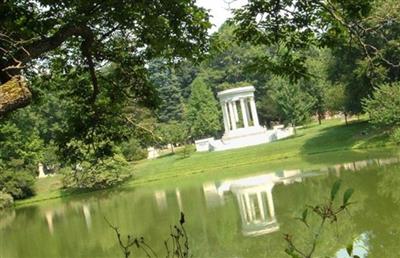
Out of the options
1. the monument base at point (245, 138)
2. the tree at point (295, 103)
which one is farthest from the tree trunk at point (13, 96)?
the tree at point (295, 103)

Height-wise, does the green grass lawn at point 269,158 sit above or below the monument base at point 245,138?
below

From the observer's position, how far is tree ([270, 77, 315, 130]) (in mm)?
44688

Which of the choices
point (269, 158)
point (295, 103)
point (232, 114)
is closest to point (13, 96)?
point (269, 158)

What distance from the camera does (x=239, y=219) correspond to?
15.4 m

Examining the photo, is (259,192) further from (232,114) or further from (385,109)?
(232,114)

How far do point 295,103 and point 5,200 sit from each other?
23100 millimetres

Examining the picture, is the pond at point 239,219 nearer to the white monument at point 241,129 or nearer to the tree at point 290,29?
the tree at point 290,29

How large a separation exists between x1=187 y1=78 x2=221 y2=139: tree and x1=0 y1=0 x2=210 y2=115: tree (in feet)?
149

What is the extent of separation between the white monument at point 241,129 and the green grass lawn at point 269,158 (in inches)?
104

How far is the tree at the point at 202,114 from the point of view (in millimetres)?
51969

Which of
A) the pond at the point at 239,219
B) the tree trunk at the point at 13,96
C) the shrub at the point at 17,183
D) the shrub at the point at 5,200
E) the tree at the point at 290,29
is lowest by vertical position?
the pond at the point at 239,219

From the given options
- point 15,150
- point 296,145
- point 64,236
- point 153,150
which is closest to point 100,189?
point 15,150

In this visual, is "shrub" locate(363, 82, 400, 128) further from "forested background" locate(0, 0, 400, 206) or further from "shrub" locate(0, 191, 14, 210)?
"shrub" locate(0, 191, 14, 210)

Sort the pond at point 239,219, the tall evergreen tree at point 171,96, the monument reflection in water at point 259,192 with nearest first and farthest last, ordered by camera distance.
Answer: the pond at point 239,219 → the monument reflection in water at point 259,192 → the tall evergreen tree at point 171,96
